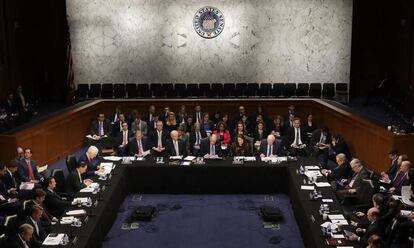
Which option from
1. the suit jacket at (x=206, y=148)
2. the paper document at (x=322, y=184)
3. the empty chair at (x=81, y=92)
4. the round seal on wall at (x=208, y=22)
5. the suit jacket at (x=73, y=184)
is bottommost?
the suit jacket at (x=73, y=184)

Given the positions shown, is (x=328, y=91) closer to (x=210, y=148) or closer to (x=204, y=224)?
(x=210, y=148)

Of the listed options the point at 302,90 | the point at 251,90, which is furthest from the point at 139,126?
the point at 302,90

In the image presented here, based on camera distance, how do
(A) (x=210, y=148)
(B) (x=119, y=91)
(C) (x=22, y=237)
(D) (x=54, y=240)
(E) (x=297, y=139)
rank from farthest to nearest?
(B) (x=119, y=91) → (E) (x=297, y=139) → (A) (x=210, y=148) → (D) (x=54, y=240) → (C) (x=22, y=237)

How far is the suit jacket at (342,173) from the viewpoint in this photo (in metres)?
10.5

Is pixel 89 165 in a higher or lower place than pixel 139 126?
lower

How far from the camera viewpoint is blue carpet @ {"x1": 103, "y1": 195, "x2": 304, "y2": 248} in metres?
8.99

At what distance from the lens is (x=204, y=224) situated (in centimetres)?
983

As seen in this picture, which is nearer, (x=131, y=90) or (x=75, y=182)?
(x=75, y=182)

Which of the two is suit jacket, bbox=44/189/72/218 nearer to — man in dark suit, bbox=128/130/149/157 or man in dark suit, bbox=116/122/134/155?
man in dark suit, bbox=128/130/149/157

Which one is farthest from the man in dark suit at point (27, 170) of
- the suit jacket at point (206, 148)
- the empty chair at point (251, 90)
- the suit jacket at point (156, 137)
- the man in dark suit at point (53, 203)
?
the empty chair at point (251, 90)

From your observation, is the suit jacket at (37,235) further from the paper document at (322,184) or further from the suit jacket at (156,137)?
the suit jacket at (156,137)

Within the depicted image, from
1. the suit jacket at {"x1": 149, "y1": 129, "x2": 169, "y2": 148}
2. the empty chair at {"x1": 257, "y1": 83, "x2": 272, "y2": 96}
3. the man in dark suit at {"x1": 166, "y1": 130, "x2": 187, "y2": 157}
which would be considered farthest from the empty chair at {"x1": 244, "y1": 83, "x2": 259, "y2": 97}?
the man in dark suit at {"x1": 166, "y1": 130, "x2": 187, "y2": 157}

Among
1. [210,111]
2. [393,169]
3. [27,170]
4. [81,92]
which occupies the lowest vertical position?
[27,170]

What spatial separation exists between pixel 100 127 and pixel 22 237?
7695 mm
